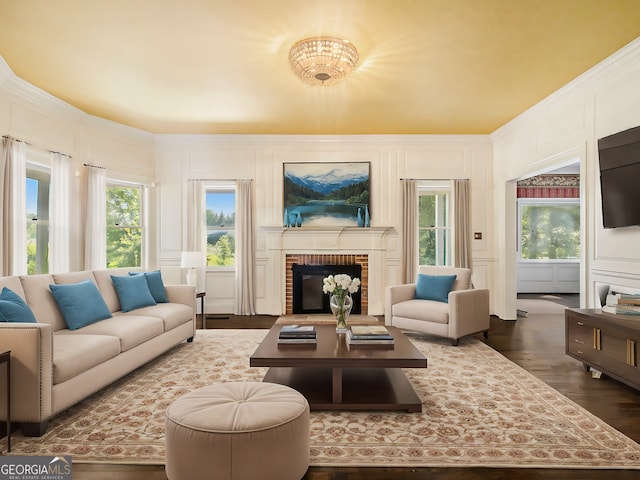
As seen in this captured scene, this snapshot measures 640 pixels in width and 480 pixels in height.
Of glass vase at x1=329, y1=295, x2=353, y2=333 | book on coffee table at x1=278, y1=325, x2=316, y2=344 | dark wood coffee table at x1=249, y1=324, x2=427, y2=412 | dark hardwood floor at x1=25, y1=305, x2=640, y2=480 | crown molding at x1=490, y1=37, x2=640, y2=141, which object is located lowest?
dark hardwood floor at x1=25, y1=305, x2=640, y2=480

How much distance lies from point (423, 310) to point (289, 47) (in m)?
3.27

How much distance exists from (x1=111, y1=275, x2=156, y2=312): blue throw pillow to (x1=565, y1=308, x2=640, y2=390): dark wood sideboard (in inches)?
174

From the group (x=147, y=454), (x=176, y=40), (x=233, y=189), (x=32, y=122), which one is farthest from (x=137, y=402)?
(x=233, y=189)

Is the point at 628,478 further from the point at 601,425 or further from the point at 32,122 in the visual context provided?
the point at 32,122

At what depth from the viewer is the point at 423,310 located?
4727mm

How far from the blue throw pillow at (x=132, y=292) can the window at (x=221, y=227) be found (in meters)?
2.25

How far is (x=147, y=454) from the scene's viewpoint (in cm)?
222

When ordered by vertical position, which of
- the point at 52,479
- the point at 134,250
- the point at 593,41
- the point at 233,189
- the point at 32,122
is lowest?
the point at 52,479

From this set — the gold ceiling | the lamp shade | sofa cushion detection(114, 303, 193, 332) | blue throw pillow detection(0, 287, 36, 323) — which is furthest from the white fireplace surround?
blue throw pillow detection(0, 287, 36, 323)

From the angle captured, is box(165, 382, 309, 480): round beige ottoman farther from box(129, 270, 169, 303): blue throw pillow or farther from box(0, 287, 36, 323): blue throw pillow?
box(129, 270, 169, 303): blue throw pillow

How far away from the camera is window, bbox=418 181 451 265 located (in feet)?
22.0

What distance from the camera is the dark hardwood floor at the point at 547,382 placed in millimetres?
2025

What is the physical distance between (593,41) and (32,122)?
19.4 feet

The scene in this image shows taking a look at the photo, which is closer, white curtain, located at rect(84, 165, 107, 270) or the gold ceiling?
the gold ceiling
